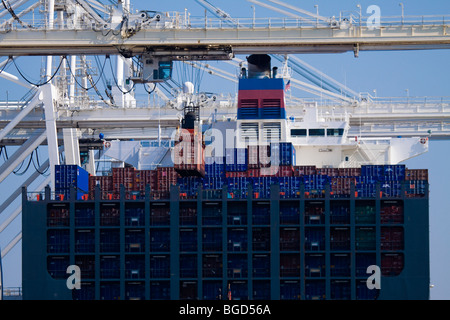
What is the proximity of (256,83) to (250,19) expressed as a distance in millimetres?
6679

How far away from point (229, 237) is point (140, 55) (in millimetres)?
10059

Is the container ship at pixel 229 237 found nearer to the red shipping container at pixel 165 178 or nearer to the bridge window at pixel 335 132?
the red shipping container at pixel 165 178

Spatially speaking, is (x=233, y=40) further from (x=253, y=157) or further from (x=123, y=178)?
(x=123, y=178)

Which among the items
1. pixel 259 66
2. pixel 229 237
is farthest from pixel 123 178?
pixel 259 66

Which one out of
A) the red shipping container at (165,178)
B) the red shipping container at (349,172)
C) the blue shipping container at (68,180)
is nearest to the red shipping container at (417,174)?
the red shipping container at (349,172)

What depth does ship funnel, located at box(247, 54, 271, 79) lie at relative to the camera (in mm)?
65062

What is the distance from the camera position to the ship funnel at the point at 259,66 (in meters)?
65.1

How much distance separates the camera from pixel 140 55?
5869 centimetres

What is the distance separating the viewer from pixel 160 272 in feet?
178

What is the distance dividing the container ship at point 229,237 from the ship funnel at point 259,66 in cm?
940

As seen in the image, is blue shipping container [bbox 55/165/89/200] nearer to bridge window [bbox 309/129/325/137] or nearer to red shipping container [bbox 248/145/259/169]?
red shipping container [bbox 248/145/259/169]

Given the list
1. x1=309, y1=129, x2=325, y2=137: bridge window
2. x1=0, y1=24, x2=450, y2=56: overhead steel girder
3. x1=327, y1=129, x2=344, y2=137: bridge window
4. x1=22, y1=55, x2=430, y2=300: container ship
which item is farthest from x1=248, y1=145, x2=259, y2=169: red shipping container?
x1=327, y1=129, x2=344, y2=137: bridge window

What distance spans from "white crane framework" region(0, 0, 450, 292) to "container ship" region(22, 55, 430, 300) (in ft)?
17.8

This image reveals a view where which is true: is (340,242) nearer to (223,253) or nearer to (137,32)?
(223,253)
